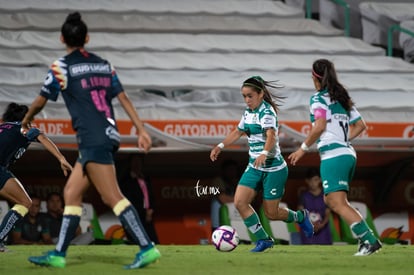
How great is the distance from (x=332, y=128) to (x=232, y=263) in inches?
73.0

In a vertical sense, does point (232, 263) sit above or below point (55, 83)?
below

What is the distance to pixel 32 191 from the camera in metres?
15.8

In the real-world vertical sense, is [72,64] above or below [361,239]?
above

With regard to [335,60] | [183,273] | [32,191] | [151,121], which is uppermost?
[335,60]

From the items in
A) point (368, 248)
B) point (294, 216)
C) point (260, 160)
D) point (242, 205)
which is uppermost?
point (260, 160)

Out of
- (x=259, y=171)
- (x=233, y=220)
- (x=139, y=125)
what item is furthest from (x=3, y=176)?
(x=233, y=220)

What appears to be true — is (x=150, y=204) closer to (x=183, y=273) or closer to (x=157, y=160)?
(x=157, y=160)

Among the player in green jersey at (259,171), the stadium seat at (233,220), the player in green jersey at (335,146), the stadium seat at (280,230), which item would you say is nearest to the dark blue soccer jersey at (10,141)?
the player in green jersey at (259,171)

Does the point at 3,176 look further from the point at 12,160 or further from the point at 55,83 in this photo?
the point at 55,83

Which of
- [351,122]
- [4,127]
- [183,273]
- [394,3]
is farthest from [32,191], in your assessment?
[394,3]

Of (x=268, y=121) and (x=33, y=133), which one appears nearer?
(x=33, y=133)

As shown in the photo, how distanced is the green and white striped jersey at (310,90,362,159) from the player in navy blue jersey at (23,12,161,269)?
2.41 meters

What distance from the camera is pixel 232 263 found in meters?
9.13

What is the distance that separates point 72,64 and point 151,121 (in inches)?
246
